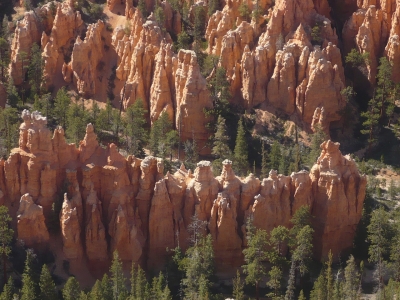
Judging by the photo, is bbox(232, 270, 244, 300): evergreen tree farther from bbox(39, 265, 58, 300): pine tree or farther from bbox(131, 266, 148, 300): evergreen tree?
bbox(39, 265, 58, 300): pine tree

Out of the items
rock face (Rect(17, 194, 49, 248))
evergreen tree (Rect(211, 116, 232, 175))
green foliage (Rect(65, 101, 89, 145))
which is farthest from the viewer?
evergreen tree (Rect(211, 116, 232, 175))

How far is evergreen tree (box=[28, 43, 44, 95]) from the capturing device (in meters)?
82.2

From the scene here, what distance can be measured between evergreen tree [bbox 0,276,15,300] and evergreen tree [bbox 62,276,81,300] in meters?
3.18

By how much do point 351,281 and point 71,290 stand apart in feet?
55.4

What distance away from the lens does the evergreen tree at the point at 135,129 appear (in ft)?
240

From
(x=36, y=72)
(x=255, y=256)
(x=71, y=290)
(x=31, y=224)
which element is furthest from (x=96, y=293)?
(x=36, y=72)

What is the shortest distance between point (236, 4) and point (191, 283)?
118 ft

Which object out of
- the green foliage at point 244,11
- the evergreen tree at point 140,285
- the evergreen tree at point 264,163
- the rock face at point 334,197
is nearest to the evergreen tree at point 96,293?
the evergreen tree at point 140,285

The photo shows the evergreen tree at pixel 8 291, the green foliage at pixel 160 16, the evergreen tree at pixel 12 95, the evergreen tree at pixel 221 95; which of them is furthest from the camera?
the green foliage at pixel 160 16

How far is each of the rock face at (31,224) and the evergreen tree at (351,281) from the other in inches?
753

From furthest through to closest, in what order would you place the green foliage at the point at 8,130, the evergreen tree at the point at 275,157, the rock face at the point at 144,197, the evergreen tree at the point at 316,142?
the evergreen tree at the point at 275,157
the evergreen tree at the point at 316,142
the green foliage at the point at 8,130
the rock face at the point at 144,197

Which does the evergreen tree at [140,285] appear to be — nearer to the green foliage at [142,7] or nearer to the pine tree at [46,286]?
the pine tree at [46,286]

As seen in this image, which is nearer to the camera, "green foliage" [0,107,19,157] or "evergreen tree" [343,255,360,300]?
"evergreen tree" [343,255,360,300]

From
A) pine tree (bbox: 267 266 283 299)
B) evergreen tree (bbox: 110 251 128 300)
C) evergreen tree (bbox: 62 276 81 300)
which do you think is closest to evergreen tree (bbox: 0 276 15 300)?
evergreen tree (bbox: 62 276 81 300)
